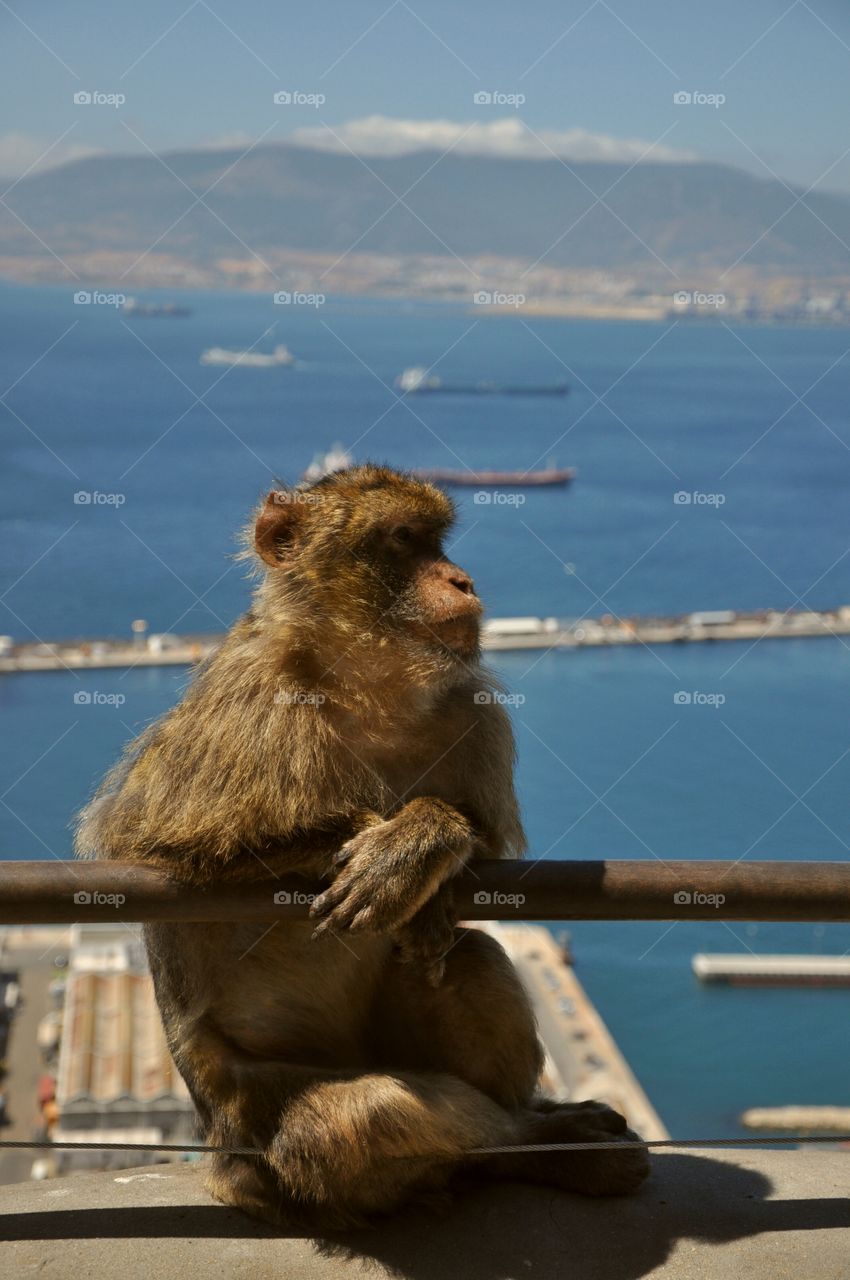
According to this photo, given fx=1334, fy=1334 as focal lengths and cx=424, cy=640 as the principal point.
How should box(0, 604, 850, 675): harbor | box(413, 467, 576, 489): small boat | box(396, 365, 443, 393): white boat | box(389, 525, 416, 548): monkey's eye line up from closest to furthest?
1. box(389, 525, 416, 548): monkey's eye
2. box(0, 604, 850, 675): harbor
3. box(413, 467, 576, 489): small boat
4. box(396, 365, 443, 393): white boat

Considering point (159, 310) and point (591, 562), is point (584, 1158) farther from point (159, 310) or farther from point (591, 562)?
point (159, 310)

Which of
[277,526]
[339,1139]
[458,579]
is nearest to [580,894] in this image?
[339,1139]

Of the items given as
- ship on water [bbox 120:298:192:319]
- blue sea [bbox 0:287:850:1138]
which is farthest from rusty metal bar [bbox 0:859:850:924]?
ship on water [bbox 120:298:192:319]

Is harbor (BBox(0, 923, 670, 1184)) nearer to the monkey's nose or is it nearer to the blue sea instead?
the blue sea

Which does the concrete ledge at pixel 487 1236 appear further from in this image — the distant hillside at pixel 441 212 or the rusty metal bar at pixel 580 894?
the distant hillside at pixel 441 212

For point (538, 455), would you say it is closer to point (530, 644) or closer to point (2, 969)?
point (530, 644)

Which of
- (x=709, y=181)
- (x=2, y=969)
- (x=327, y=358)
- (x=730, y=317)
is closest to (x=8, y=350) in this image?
(x=327, y=358)

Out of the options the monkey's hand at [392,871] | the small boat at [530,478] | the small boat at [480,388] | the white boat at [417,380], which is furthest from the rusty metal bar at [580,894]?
the small boat at [480,388]

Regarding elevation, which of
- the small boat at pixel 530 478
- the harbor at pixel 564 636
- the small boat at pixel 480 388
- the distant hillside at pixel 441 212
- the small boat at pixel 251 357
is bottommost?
the harbor at pixel 564 636
